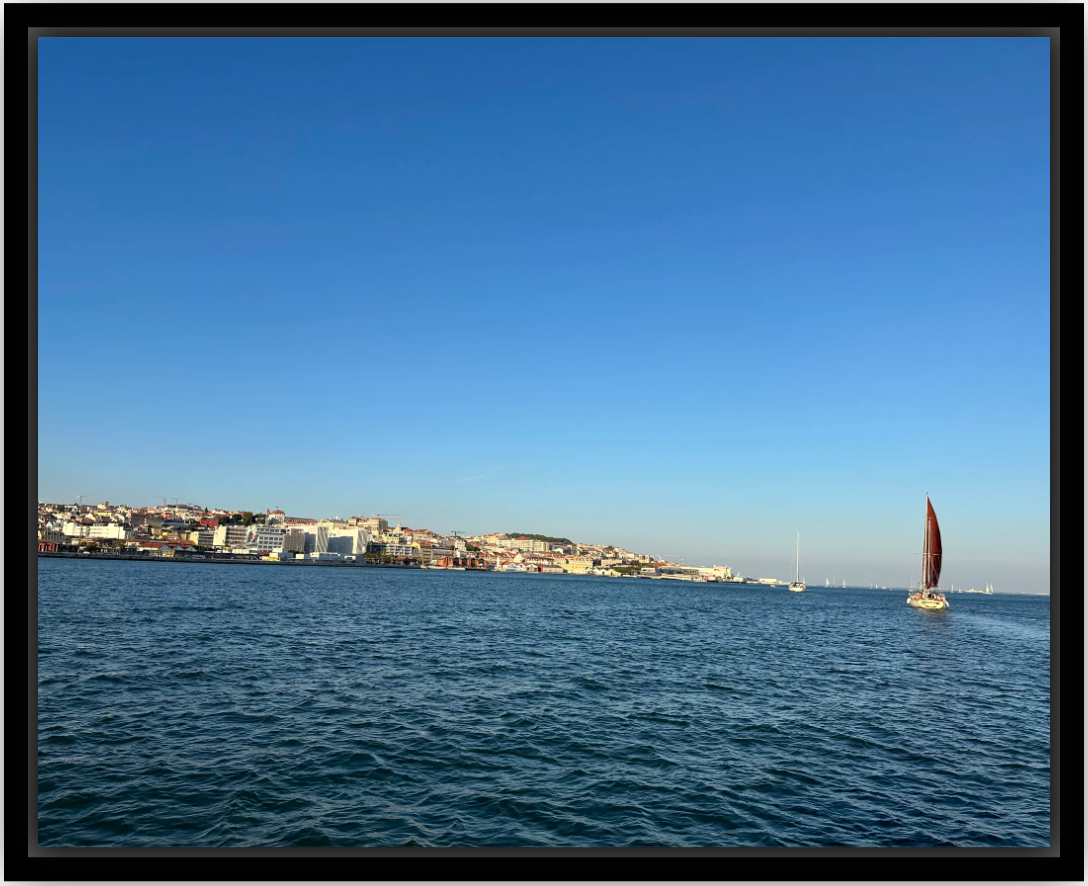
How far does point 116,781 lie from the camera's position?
738cm

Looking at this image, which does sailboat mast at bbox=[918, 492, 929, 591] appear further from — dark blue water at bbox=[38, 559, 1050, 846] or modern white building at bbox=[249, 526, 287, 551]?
modern white building at bbox=[249, 526, 287, 551]

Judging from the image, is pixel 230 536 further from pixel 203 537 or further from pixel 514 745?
pixel 514 745

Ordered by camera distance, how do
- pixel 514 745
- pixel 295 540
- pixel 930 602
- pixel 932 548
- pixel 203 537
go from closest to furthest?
pixel 514 745
pixel 932 548
pixel 930 602
pixel 203 537
pixel 295 540

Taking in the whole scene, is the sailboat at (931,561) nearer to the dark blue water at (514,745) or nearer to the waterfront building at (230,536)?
the dark blue water at (514,745)

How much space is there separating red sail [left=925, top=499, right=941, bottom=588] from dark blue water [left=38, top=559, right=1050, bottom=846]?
3398 centimetres

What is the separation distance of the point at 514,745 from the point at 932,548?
54671mm

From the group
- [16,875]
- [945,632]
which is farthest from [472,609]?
[16,875]

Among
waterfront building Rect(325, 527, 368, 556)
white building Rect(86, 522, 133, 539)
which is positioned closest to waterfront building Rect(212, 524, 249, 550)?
white building Rect(86, 522, 133, 539)

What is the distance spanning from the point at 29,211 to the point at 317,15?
1.71m

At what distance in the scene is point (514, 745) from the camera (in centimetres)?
966

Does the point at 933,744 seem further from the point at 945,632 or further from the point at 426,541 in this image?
the point at 426,541

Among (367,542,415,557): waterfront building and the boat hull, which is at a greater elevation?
the boat hull

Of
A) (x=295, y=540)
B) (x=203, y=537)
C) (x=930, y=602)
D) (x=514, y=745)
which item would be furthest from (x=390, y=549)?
(x=514, y=745)

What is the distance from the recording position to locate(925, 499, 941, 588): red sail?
168 feet
